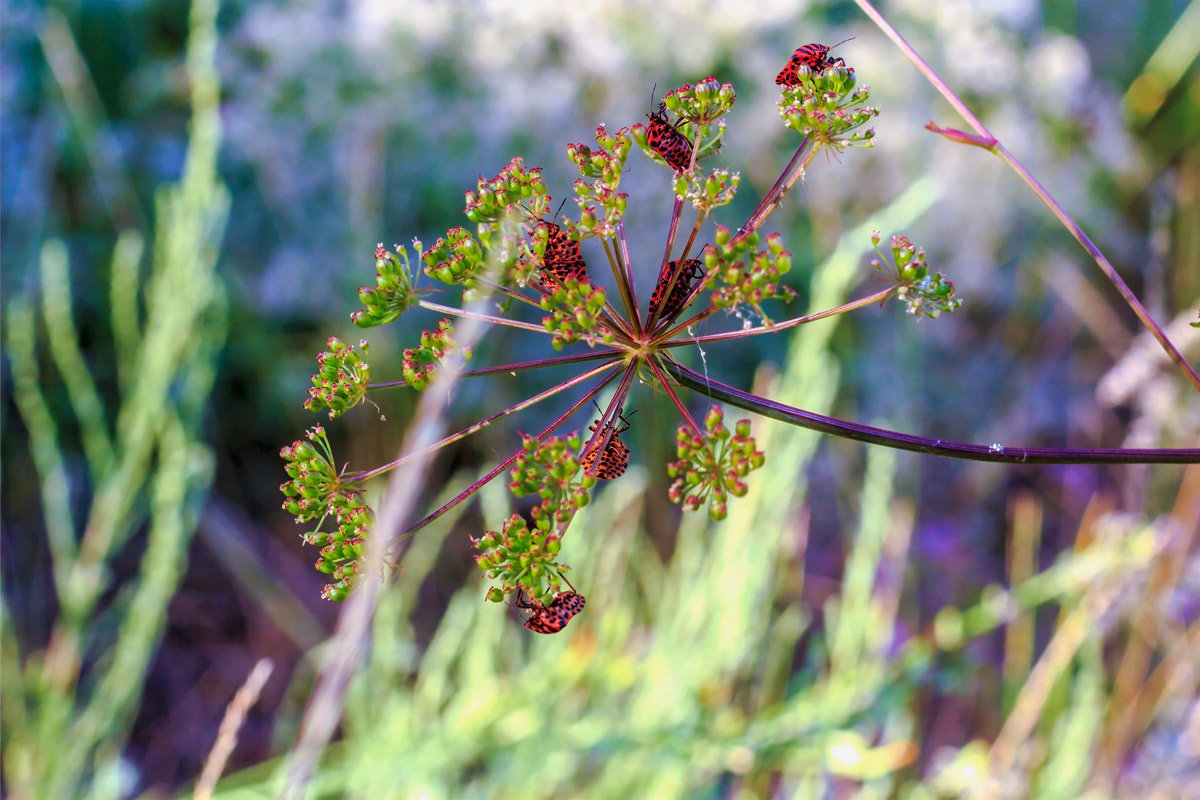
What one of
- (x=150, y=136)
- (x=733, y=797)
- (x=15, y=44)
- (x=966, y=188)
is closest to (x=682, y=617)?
(x=733, y=797)

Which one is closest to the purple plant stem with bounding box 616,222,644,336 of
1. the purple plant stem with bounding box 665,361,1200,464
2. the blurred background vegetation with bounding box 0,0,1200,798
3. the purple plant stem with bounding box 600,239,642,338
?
the purple plant stem with bounding box 600,239,642,338

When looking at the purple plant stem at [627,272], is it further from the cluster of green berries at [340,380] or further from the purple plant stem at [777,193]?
the cluster of green berries at [340,380]

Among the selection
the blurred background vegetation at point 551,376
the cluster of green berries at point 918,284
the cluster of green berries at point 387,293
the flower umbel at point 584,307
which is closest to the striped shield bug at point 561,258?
the flower umbel at point 584,307

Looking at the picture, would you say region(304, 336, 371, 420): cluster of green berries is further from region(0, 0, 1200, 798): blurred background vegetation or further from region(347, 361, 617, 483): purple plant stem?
region(0, 0, 1200, 798): blurred background vegetation

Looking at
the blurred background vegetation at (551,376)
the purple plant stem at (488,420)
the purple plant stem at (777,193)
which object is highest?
the blurred background vegetation at (551,376)

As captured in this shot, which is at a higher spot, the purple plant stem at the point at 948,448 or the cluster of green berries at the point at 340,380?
the cluster of green berries at the point at 340,380

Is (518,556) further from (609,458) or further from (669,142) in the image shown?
(669,142)

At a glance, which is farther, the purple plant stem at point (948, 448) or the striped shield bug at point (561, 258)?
the striped shield bug at point (561, 258)
